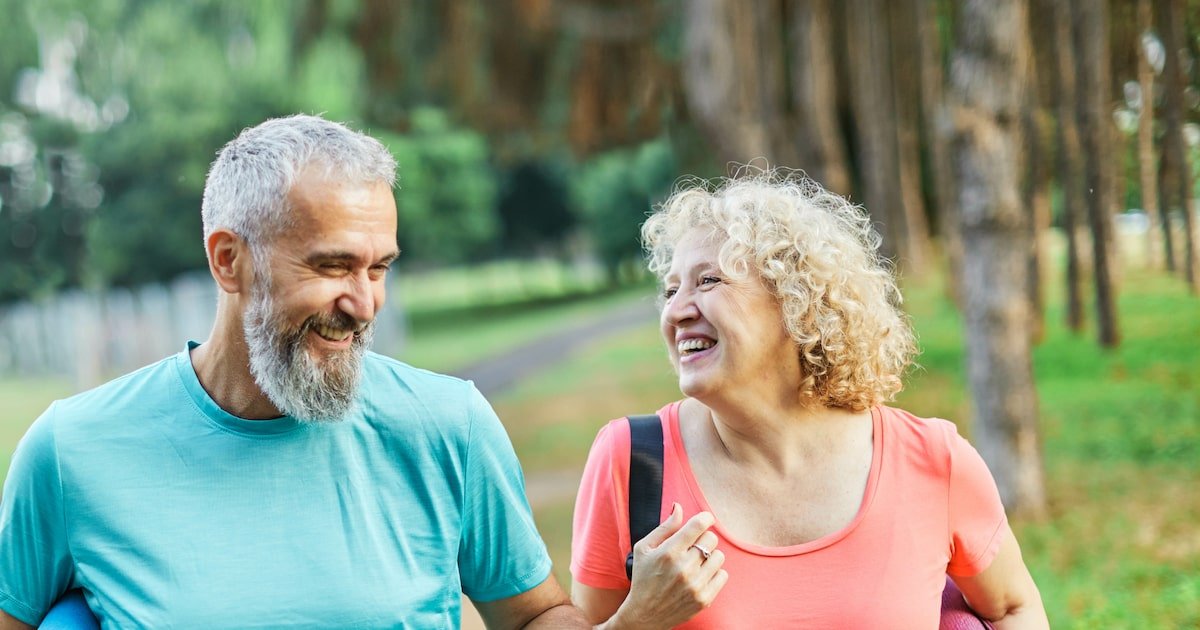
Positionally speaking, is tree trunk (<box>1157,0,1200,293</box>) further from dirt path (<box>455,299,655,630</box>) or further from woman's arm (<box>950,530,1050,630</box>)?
woman's arm (<box>950,530,1050,630</box>)

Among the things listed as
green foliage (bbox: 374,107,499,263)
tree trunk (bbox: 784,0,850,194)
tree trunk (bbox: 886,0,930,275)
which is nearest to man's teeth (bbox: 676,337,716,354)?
tree trunk (bbox: 784,0,850,194)

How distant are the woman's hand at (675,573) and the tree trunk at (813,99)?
31.0 feet

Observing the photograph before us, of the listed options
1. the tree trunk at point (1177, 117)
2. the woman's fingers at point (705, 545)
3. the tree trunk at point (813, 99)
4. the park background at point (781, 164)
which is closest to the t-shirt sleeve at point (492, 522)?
the woman's fingers at point (705, 545)

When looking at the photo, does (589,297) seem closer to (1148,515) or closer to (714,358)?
(1148,515)

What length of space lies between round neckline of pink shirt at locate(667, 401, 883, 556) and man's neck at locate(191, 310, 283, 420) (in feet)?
2.55

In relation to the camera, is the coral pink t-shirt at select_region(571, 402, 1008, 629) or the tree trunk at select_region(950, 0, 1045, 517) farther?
the tree trunk at select_region(950, 0, 1045, 517)

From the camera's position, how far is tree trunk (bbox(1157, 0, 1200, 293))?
21.6ft

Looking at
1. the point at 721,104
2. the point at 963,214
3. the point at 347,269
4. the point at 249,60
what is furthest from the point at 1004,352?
the point at 249,60

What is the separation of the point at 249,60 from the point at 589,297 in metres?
19.5

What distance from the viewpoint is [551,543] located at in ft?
27.1

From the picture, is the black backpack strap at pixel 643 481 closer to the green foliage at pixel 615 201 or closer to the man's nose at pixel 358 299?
the man's nose at pixel 358 299

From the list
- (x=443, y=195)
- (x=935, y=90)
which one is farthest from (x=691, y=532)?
(x=443, y=195)

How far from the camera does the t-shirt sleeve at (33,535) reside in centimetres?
223

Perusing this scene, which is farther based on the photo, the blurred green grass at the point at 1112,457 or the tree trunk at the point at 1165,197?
the tree trunk at the point at 1165,197
